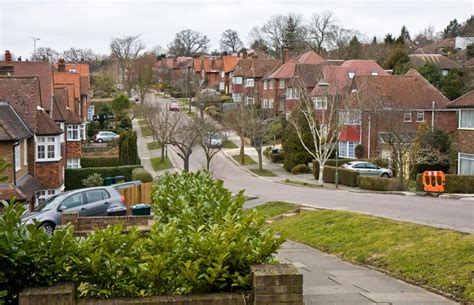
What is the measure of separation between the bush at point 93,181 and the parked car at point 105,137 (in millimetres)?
19739

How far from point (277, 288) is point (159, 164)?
153 feet

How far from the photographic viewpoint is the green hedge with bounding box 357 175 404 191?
33.5m

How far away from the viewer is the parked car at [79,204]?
19797 millimetres

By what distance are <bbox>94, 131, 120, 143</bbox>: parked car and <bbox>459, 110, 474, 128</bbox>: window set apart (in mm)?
35492

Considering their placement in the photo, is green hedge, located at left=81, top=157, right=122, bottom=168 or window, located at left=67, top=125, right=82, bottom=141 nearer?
window, located at left=67, top=125, right=82, bottom=141

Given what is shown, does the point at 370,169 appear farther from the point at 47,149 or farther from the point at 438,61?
the point at 438,61

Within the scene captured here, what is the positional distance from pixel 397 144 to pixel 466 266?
25.9m

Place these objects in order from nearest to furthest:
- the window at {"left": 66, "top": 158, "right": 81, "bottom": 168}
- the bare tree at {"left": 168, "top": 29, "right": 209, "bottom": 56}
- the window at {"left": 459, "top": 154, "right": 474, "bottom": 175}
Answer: the window at {"left": 459, "top": 154, "right": 474, "bottom": 175}, the window at {"left": 66, "top": 158, "right": 81, "bottom": 168}, the bare tree at {"left": 168, "top": 29, "right": 209, "bottom": 56}

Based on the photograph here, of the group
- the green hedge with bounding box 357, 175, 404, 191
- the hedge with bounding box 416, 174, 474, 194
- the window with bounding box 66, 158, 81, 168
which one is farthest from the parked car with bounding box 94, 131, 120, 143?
the hedge with bounding box 416, 174, 474, 194

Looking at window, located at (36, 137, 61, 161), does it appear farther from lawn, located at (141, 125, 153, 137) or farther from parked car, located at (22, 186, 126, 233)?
lawn, located at (141, 125, 153, 137)

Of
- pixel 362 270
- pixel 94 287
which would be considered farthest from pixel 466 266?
pixel 94 287

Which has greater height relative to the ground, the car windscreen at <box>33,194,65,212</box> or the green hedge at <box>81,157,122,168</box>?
the car windscreen at <box>33,194,65,212</box>

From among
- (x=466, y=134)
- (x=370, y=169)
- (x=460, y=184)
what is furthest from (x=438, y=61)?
(x=460, y=184)

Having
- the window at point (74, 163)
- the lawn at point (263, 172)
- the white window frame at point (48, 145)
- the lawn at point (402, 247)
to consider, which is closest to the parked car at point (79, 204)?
the lawn at point (402, 247)
